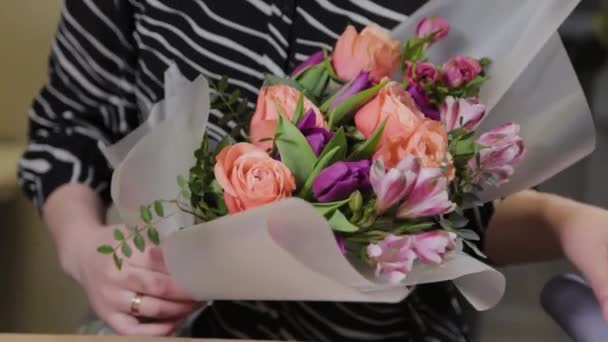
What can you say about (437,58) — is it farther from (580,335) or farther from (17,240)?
(17,240)

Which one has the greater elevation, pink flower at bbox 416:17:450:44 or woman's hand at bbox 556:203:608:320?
pink flower at bbox 416:17:450:44

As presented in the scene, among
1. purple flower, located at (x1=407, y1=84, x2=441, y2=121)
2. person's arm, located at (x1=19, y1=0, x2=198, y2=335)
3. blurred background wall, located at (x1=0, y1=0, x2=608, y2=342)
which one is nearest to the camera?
purple flower, located at (x1=407, y1=84, x2=441, y2=121)

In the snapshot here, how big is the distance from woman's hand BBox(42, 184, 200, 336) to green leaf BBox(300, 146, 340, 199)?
0.16m

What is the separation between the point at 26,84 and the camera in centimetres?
130

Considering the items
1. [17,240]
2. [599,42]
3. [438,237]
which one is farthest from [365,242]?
[599,42]

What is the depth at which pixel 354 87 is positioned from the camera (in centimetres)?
59

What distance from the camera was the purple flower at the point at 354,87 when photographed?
59cm

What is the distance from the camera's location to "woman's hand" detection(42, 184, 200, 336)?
67 centimetres

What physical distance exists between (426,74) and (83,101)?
1.40 ft

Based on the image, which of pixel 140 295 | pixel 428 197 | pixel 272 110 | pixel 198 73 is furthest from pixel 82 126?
pixel 428 197

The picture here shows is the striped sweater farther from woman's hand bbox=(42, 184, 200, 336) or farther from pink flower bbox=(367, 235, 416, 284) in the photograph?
pink flower bbox=(367, 235, 416, 284)

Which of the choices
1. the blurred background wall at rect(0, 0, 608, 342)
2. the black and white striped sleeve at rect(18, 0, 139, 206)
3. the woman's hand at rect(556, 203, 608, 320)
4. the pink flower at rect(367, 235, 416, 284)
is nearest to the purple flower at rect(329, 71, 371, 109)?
the pink flower at rect(367, 235, 416, 284)

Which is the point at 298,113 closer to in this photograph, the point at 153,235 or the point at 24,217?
the point at 153,235

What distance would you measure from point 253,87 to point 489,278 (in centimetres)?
34
